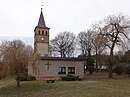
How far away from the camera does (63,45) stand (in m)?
79.2

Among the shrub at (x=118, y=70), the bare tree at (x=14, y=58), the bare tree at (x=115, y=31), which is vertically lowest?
the shrub at (x=118, y=70)

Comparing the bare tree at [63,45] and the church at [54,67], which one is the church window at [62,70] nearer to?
the church at [54,67]

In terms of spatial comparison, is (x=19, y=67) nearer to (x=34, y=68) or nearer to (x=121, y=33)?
(x=34, y=68)

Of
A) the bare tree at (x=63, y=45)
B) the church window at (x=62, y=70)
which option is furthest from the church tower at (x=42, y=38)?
the bare tree at (x=63, y=45)

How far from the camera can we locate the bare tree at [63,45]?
7888 centimetres

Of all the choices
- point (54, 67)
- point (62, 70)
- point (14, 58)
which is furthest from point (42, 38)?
point (14, 58)

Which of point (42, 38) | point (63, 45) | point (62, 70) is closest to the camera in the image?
point (62, 70)

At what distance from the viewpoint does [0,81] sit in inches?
1841

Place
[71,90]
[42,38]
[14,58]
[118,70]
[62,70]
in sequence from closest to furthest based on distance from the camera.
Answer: [71,90] → [14,58] → [62,70] → [42,38] → [118,70]

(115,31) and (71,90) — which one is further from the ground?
(115,31)

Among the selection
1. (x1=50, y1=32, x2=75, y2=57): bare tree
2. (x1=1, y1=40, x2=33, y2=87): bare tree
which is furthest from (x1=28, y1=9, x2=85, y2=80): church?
(x1=50, y1=32, x2=75, y2=57): bare tree

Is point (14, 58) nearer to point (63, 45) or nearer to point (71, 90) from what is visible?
point (71, 90)

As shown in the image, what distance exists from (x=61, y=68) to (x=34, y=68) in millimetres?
5067

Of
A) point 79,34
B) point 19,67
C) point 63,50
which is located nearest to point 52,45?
point 63,50
